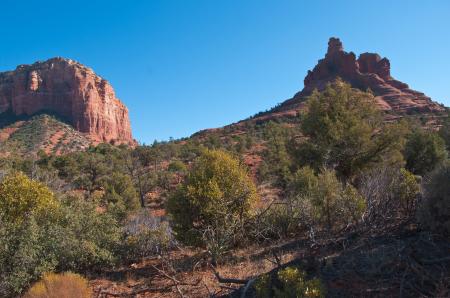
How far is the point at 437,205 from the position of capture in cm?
562

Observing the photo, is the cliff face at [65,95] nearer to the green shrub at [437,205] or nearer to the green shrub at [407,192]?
the green shrub at [407,192]

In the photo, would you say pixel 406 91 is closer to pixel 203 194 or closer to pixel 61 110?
pixel 203 194

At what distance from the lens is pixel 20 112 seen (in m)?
108

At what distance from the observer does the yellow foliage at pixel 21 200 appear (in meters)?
11.5

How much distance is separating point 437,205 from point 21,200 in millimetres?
12285

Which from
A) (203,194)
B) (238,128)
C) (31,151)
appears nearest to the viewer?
(203,194)

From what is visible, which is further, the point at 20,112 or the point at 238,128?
the point at 20,112

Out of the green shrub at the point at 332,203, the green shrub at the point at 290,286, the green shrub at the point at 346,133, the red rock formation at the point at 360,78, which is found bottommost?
the green shrub at the point at 290,286

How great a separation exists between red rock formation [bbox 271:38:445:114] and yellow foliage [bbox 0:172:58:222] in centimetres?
7556

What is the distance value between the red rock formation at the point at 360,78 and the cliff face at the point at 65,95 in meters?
60.0

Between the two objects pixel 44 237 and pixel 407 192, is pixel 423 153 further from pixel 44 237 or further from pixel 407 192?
pixel 44 237

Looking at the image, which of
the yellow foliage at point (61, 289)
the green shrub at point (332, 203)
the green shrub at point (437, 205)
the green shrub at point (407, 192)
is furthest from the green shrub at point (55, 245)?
the green shrub at point (437, 205)

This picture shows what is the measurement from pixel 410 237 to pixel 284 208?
19.7 ft

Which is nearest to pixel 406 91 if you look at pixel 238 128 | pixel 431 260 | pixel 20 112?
pixel 238 128
